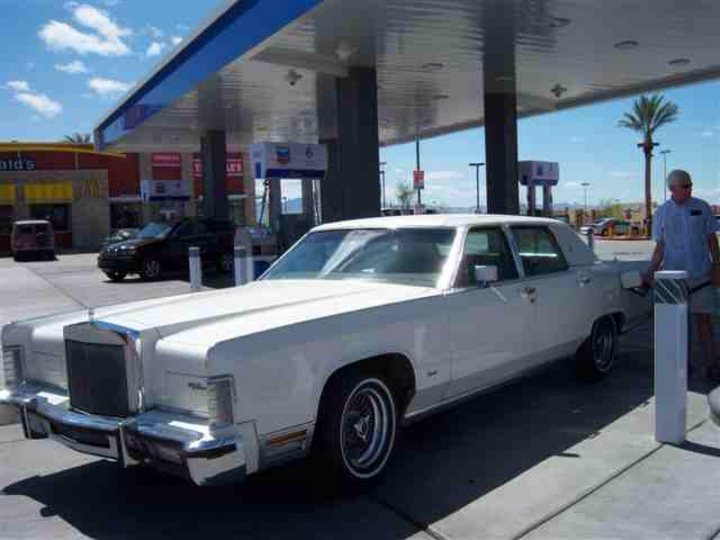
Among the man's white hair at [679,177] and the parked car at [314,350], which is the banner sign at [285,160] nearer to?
the parked car at [314,350]

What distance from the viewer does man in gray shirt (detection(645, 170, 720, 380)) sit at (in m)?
6.84

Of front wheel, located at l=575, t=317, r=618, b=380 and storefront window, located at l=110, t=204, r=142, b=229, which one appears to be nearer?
front wheel, located at l=575, t=317, r=618, b=380

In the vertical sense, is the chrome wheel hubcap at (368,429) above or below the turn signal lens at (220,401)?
below

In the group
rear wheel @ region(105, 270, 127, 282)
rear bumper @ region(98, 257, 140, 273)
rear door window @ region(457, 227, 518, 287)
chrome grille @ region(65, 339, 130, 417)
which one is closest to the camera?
chrome grille @ region(65, 339, 130, 417)

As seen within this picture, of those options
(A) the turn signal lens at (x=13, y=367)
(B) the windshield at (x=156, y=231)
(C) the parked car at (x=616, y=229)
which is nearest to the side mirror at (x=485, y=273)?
(A) the turn signal lens at (x=13, y=367)

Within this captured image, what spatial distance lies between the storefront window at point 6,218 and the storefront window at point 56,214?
1.30 m

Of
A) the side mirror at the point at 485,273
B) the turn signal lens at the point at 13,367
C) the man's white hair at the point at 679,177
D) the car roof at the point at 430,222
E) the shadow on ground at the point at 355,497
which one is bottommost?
the shadow on ground at the point at 355,497

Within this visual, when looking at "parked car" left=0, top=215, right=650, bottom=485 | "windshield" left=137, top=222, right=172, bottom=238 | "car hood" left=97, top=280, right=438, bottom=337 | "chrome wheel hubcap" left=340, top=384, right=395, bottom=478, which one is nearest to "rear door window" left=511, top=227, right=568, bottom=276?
"parked car" left=0, top=215, right=650, bottom=485

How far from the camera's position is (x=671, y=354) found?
5.12m

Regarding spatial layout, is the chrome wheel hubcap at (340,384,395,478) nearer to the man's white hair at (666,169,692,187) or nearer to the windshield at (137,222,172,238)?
the man's white hair at (666,169,692,187)

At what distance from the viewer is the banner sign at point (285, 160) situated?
16406mm

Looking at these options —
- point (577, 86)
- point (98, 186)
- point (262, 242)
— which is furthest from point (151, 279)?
point (98, 186)

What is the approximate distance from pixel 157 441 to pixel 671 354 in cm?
341

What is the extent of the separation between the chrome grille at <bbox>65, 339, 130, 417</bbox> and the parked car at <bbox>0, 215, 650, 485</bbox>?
0.01 m
